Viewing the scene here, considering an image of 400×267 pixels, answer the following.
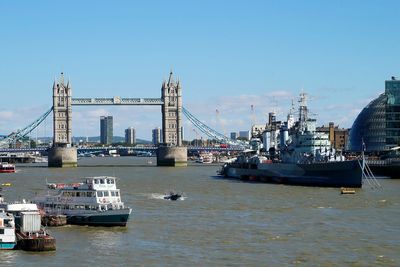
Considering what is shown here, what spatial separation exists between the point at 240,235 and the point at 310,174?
2052 inches

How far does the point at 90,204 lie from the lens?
59.9m

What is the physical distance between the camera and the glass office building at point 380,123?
172 m

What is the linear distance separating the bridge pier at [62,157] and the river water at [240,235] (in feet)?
356

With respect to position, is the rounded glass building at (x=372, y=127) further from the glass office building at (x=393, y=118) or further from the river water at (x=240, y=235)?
the river water at (x=240, y=235)

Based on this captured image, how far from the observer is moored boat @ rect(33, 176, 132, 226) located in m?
58.3

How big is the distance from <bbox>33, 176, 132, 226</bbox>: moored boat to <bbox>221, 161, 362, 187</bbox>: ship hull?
43.2 meters

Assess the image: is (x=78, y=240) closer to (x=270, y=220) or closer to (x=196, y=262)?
(x=196, y=262)

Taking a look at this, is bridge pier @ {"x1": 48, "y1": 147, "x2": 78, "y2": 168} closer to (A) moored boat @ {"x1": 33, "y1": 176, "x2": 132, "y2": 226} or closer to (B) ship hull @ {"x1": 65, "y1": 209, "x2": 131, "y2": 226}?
(A) moored boat @ {"x1": 33, "y1": 176, "x2": 132, "y2": 226}

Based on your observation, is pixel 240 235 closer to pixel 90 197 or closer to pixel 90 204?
pixel 90 204

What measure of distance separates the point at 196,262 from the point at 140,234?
1069 centimetres

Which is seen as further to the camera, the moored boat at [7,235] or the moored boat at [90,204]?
the moored boat at [90,204]

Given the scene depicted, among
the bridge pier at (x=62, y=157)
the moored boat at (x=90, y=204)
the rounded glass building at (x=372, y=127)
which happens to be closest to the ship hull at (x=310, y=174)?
the moored boat at (x=90, y=204)

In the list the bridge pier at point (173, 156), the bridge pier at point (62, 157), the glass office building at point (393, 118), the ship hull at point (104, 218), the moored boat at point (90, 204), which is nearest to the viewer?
the ship hull at point (104, 218)

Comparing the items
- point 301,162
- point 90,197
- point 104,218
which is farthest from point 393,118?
point 104,218
